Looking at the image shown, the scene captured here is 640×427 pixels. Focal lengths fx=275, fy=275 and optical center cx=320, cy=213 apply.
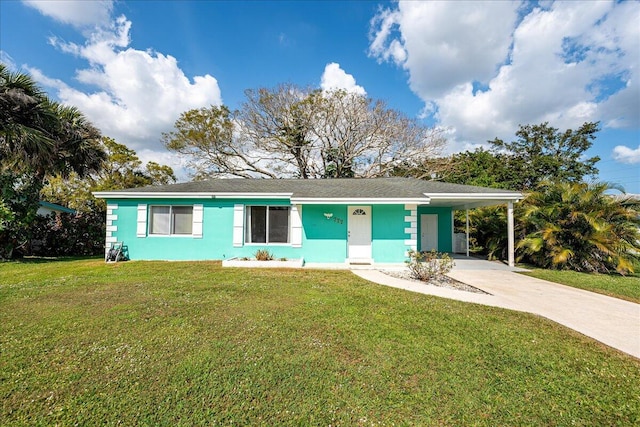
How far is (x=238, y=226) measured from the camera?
1104 cm

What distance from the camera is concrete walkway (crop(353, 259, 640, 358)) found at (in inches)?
176

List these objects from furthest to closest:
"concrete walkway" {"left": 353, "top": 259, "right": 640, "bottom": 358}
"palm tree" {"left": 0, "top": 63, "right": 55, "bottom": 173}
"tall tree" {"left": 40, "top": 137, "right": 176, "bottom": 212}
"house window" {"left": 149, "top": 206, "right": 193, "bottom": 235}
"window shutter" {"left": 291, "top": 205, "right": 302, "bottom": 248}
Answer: "tall tree" {"left": 40, "top": 137, "right": 176, "bottom": 212}
"house window" {"left": 149, "top": 206, "right": 193, "bottom": 235}
"window shutter" {"left": 291, "top": 205, "right": 302, "bottom": 248}
"palm tree" {"left": 0, "top": 63, "right": 55, "bottom": 173}
"concrete walkway" {"left": 353, "top": 259, "right": 640, "bottom": 358}

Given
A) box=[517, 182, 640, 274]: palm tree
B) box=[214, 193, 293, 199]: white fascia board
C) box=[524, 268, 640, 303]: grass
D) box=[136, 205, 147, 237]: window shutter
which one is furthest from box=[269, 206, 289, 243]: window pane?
box=[517, 182, 640, 274]: palm tree

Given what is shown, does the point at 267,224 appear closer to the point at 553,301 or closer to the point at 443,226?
the point at 553,301

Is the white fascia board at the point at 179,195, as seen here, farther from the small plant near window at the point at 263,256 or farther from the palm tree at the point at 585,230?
the palm tree at the point at 585,230

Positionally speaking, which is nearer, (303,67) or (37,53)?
(37,53)

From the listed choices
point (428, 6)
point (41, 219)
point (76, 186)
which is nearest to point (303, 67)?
point (428, 6)

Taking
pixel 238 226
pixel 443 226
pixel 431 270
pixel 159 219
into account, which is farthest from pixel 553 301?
pixel 159 219

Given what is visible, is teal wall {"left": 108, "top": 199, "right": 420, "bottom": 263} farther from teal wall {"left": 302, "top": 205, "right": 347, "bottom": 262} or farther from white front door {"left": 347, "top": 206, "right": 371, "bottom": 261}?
white front door {"left": 347, "top": 206, "right": 371, "bottom": 261}

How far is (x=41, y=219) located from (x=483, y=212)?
2141cm

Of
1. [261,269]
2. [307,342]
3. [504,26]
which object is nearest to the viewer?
[307,342]

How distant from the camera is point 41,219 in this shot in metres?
13.1

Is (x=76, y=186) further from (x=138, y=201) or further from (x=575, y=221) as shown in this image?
(x=575, y=221)

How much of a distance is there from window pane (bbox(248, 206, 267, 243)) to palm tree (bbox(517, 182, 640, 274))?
10.1 metres
